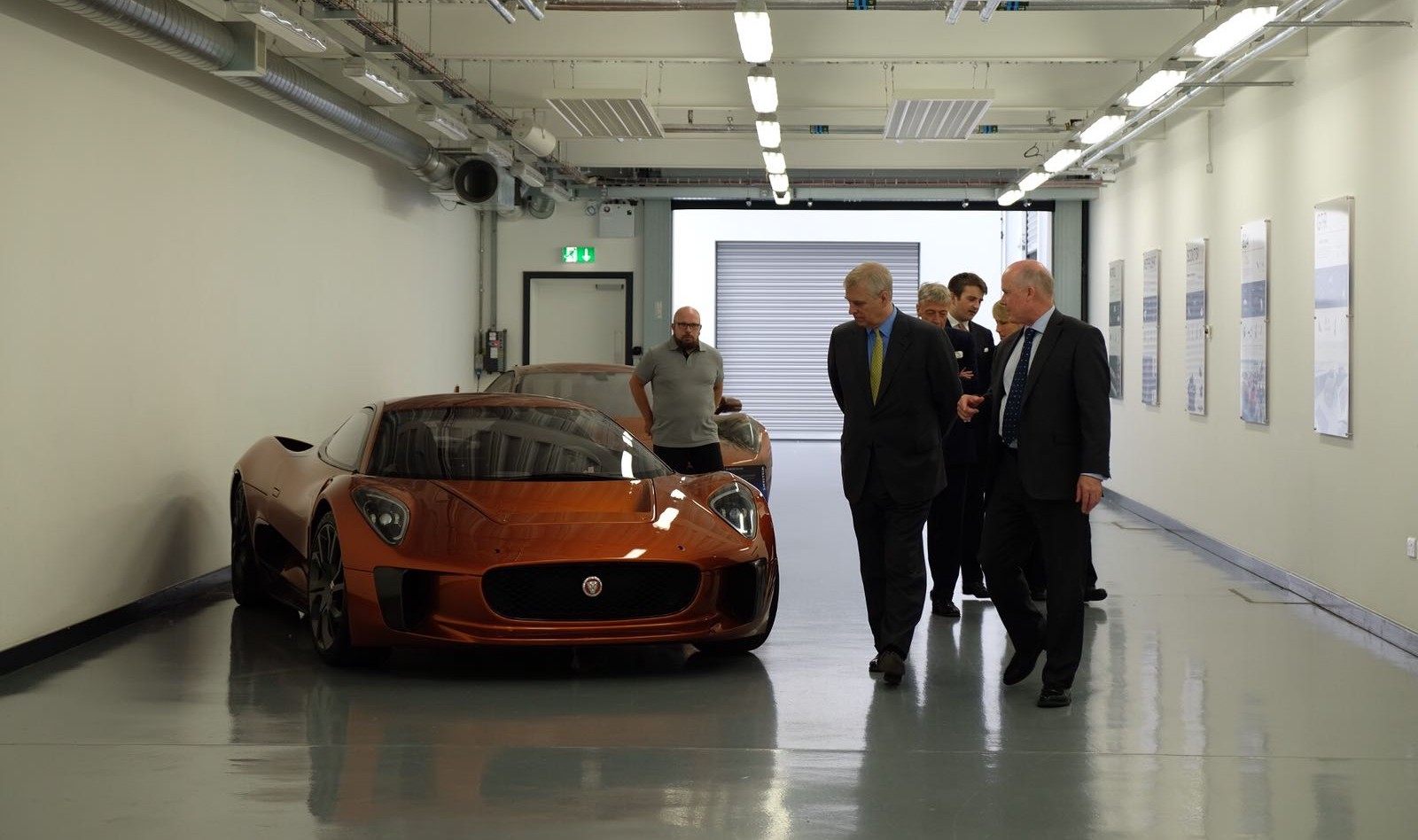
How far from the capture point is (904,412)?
4.84 metres

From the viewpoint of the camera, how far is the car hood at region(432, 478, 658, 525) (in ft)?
16.0

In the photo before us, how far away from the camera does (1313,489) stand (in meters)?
7.12

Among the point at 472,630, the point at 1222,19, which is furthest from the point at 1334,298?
the point at 472,630

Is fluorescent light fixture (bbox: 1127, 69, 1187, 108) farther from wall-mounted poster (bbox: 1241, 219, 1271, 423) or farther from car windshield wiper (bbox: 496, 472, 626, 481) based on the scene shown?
car windshield wiper (bbox: 496, 472, 626, 481)

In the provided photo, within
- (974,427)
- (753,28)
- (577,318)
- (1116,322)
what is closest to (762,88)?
(753,28)

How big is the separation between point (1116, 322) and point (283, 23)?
8.68 m

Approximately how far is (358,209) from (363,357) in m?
1.10

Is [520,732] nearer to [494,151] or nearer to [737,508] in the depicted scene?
[737,508]

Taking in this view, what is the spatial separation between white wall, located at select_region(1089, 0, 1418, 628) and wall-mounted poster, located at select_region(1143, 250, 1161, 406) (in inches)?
6.5

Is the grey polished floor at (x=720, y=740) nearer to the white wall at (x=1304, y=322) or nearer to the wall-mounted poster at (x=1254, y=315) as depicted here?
the white wall at (x=1304, y=322)

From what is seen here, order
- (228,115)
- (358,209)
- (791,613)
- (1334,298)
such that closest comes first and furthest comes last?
1. (791,613)
2. (1334,298)
3. (228,115)
4. (358,209)

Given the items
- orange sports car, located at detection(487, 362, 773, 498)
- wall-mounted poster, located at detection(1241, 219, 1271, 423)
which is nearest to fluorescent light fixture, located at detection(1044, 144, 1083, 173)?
wall-mounted poster, located at detection(1241, 219, 1271, 423)

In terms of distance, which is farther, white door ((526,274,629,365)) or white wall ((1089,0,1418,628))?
white door ((526,274,629,365))

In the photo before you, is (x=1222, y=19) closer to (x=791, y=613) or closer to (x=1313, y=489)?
(x=1313, y=489)
